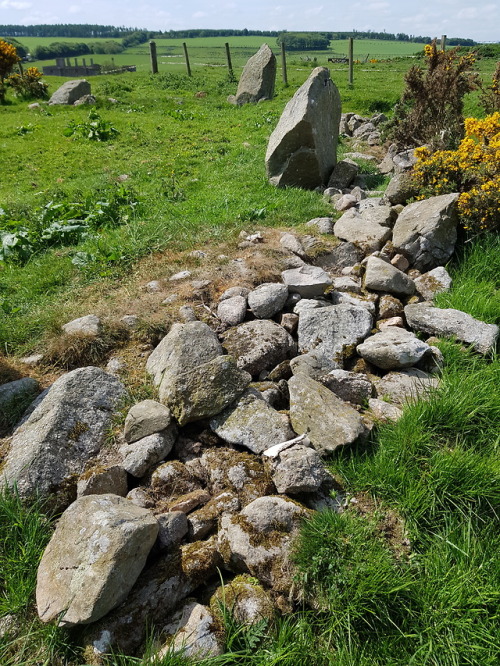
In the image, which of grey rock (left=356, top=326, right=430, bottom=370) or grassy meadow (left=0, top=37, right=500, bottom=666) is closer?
grassy meadow (left=0, top=37, right=500, bottom=666)

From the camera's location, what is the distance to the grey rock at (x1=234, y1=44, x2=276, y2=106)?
22281 mm

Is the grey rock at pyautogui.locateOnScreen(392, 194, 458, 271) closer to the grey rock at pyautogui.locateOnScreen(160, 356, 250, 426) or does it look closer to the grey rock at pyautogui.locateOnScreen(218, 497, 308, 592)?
the grey rock at pyautogui.locateOnScreen(160, 356, 250, 426)

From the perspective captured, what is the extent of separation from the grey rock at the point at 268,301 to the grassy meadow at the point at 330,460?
6.14ft

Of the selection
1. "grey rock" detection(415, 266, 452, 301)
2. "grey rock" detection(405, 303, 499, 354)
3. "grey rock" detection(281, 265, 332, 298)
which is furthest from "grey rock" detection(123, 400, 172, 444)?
"grey rock" detection(415, 266, 452, 301)

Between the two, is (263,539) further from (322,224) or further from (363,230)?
(322,224)

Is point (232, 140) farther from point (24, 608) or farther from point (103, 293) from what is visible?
point (24, 608)

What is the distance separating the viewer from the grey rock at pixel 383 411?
15.0 feet

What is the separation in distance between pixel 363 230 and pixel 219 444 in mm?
4990

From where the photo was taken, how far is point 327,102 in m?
11.0

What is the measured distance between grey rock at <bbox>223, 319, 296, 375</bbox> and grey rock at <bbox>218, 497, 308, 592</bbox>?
185 cm

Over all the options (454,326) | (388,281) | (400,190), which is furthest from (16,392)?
(400,190)

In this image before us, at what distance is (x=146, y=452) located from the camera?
4164mm

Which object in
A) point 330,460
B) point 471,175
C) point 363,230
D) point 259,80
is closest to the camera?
point 330,460

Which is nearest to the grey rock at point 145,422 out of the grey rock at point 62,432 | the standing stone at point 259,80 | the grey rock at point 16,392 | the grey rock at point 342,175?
the grey rock at point 62,432
